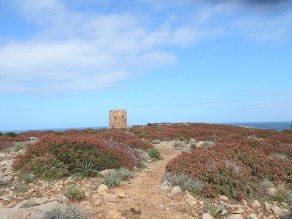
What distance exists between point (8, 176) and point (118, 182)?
3795mm

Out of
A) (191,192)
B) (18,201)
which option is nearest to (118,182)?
(191,192)

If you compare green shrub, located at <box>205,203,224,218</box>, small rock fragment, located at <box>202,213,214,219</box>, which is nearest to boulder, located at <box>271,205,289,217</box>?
green shrub, located at <box>205,203,224,218</box>

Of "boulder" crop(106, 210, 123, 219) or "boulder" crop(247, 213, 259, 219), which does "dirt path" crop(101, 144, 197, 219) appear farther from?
"boulder" crop(247, 213, 259, 219)

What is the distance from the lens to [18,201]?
8680 millimetres

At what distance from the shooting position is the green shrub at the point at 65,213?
277 inches

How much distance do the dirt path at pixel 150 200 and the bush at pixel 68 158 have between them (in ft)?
3.88

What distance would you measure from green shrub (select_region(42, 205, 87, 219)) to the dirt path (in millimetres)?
954

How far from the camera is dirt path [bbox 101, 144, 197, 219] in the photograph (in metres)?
7.76

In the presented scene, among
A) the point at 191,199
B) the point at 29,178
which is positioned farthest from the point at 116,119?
the point at 191,199

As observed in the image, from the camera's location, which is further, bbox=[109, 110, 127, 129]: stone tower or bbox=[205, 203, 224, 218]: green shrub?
bbox=[109, 110, 127, 129]: stone tower

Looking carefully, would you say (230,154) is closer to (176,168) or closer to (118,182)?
(176,168)

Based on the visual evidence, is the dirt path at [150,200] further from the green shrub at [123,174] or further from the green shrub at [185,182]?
the green shrub at [185,182]

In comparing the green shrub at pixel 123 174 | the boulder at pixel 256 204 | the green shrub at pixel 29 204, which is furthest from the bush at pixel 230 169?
the green shrub at pixel 29 204

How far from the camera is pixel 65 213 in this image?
7121 mm
